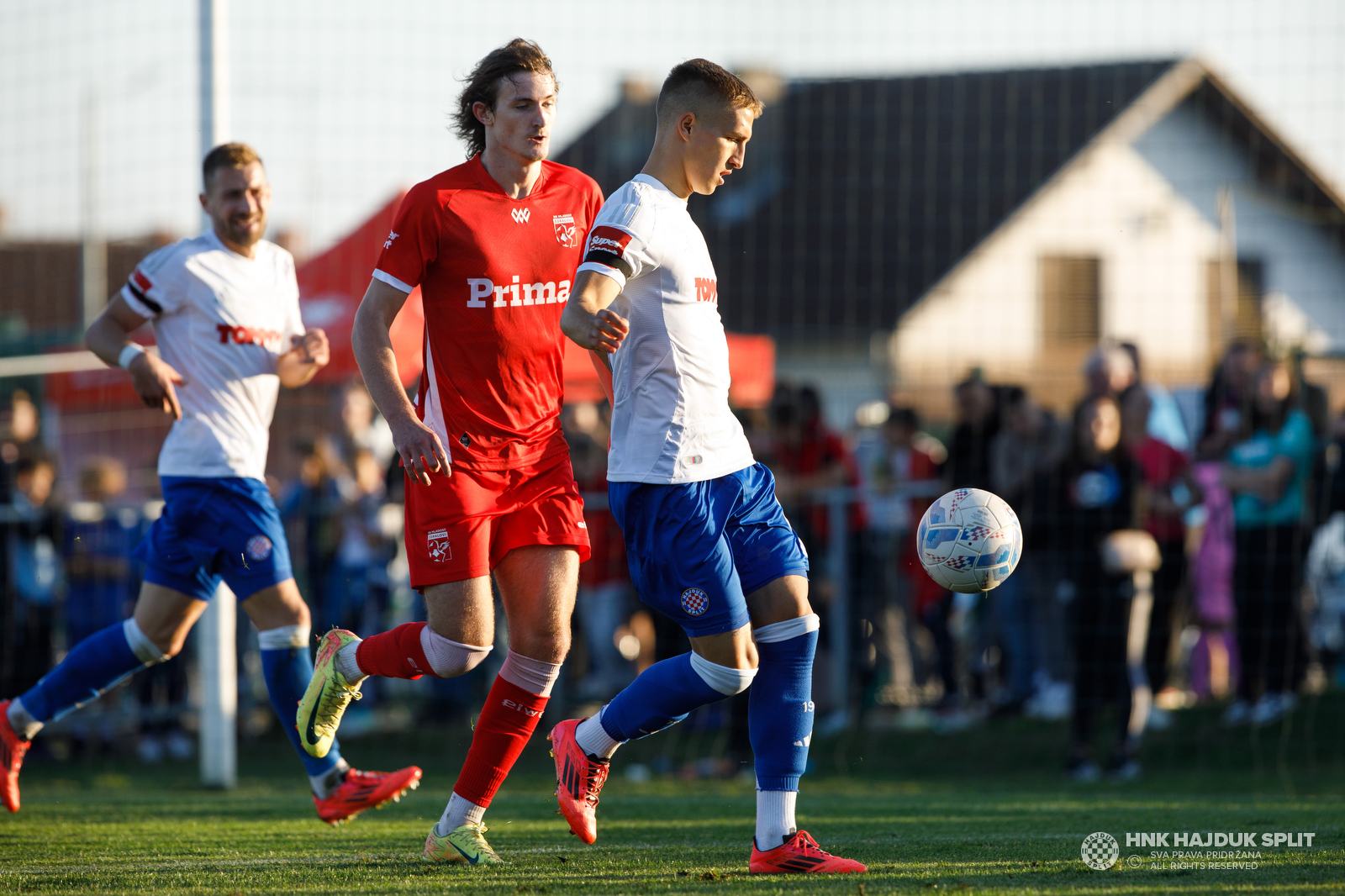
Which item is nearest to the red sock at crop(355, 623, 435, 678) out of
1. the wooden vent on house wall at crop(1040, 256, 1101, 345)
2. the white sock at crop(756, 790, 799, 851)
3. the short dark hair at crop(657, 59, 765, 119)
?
the white sock at crop(756, 790, 799, 851)

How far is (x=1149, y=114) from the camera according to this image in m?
26.0

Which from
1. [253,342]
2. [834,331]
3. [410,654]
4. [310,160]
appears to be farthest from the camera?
[834,331]

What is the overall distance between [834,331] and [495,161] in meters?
19.9

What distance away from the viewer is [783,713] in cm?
432

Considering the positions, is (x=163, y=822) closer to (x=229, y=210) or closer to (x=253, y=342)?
(x=253, y=342)

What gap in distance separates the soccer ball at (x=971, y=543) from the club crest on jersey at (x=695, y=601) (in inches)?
34.2

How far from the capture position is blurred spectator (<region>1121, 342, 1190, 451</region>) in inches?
363

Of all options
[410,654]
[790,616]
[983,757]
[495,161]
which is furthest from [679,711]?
[983,757]

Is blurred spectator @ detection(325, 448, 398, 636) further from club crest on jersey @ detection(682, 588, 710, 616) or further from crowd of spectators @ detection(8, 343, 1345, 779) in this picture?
club crest on jersey @ detection(682, 588, 710, 616)

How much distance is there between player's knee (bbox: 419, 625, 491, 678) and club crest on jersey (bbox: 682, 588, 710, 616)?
74 centimetres

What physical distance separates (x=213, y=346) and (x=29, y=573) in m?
5.16

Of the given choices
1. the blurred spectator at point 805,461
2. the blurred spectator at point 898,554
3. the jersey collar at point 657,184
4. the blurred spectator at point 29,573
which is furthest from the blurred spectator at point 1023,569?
the blurred spectator at point 29,573

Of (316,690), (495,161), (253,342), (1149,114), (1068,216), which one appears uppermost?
(1149,114)

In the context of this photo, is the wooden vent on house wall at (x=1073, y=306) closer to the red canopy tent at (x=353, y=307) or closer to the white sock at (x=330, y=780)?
the red canopy tent at (x=353, y=307)
